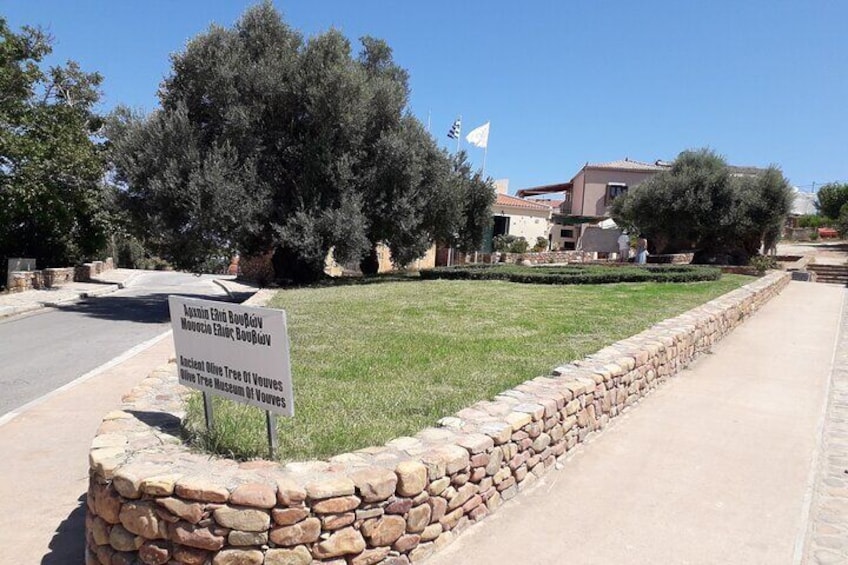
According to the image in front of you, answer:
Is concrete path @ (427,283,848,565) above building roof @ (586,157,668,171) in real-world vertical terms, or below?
below

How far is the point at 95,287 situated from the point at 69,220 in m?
2.65

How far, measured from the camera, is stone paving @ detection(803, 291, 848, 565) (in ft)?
12.2

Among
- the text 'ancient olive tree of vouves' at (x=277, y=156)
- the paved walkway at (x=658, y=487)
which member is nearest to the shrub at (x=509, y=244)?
the text 'ancient olive tree of vouves' at (x=277, y=156)

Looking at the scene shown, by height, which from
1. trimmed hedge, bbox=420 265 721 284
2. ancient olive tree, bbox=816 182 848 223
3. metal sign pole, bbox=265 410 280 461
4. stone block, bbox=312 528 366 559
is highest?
ancient olive tree, bbox=816 182 848 223

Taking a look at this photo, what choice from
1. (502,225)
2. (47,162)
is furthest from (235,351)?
(502,225)

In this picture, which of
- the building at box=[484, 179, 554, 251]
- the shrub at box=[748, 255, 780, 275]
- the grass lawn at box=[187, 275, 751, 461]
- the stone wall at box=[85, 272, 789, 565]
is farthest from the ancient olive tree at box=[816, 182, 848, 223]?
the stone wall at box=[85, 272, 789, 565]

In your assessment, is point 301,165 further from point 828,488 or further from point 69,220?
point 828,488

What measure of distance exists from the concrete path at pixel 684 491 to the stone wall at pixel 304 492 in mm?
283

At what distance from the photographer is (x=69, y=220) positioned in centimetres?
2148

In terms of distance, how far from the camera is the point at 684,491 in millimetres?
4531

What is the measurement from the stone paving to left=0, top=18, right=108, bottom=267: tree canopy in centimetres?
1818

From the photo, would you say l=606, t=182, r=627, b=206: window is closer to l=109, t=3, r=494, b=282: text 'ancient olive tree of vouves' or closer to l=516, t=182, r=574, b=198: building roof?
l=516, t=182, r=574, b=198: building roof

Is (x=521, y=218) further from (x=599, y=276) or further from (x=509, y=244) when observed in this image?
(x=599, y=276)

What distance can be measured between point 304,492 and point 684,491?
3059 millimetres
